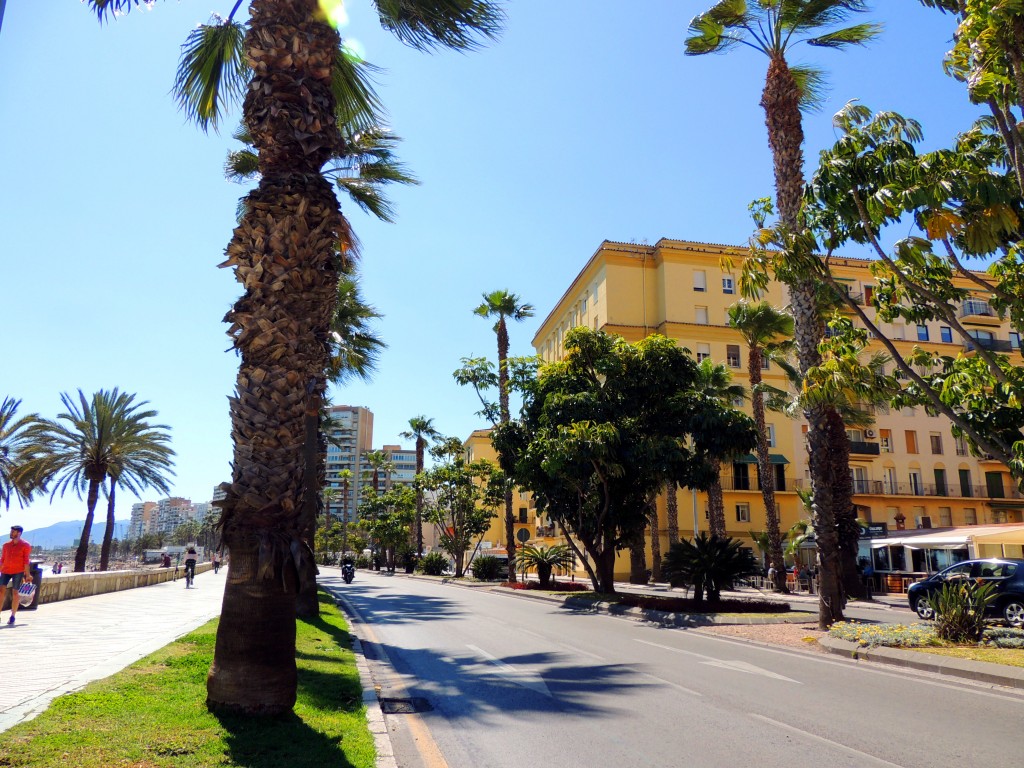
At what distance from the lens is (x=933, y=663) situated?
33.3 ft

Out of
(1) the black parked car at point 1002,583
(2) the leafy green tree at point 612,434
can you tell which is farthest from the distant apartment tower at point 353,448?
(1) the black parked car at point 1002,583

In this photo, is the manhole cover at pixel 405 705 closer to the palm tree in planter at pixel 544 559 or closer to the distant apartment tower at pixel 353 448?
the palm tree in planter at pixel 544 559

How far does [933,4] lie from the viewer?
40.1ft

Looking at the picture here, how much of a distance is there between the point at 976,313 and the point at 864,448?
1316cm

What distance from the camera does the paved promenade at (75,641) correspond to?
23.0ft

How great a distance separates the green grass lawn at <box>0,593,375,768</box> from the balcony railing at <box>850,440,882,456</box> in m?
47.1

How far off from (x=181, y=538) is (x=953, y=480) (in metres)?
173

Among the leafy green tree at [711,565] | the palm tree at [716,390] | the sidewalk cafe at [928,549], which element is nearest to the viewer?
the leafy green tree at [711,565]

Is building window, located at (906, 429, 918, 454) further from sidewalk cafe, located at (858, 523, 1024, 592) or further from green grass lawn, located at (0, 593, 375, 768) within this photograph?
green grass lawn, located at (0, 593, 375, 768)

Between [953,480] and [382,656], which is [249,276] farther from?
[953,480]

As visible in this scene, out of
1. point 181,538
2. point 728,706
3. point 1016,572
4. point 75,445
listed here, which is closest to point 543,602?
point 1016,572

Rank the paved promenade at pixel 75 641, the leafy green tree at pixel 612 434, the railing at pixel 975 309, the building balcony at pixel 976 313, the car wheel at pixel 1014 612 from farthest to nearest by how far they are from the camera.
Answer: the railing at pixel 975 309, the building balcony at pixel 976 313, the leafy green tree at pixel 612 434, the car wheel at pixel 1014 612, the paved promenade at pixel 75 641

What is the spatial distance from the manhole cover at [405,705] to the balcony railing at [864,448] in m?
46.4

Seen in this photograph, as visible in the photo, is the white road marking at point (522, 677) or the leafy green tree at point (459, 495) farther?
the leafy green tree at point (459, 495)
